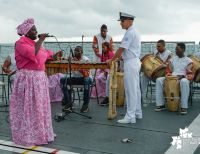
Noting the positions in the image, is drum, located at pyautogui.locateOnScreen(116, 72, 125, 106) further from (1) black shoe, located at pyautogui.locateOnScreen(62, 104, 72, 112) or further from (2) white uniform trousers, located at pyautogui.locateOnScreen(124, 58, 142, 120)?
(2) white uniform trousers, located at pyautogui.locateOnScreen(124, 58, 142, 120)

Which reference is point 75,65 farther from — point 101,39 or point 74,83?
point 101,39

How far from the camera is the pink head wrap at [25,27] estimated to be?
5.20 meters

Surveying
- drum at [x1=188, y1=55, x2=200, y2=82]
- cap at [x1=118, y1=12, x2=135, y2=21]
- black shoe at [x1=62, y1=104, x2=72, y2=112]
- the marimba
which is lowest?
black shoe at [x1=62, y1=104, x2=72, y2=112]

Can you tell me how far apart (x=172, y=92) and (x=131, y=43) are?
5.76 feet

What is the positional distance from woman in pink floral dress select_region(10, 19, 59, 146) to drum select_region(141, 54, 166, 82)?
3707 mm

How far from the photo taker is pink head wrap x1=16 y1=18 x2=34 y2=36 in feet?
17.0

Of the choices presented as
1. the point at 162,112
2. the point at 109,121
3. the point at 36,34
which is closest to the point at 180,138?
the point at 109,121

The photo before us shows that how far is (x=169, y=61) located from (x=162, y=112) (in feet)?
4.08

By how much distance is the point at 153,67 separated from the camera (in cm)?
855

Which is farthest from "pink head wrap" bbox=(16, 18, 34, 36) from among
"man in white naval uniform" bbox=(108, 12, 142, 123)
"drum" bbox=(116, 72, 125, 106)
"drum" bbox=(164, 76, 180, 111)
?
"drum" bbox=(164, 76, 180, 111)

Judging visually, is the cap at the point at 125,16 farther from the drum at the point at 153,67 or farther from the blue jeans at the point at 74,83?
the drum at the point at 153,67

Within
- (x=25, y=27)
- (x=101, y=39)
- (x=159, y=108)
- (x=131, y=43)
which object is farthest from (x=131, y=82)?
(x=101, y=39)

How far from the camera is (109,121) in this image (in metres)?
6.82

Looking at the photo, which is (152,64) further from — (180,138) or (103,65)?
(180,138)
